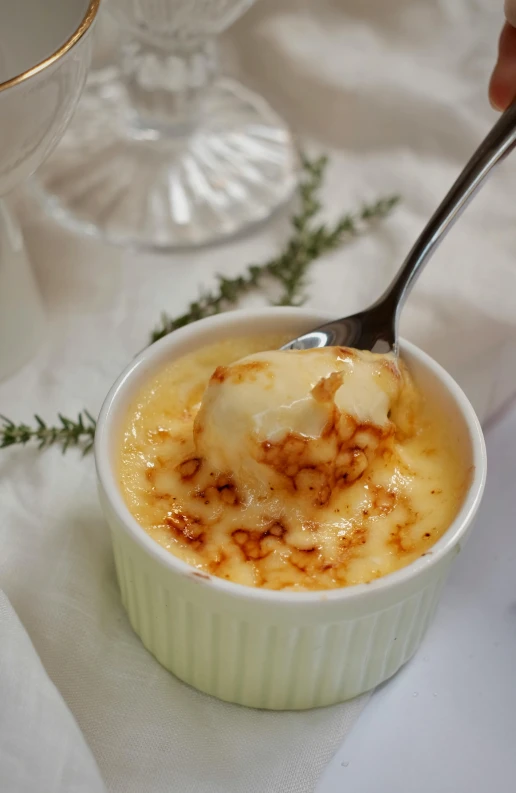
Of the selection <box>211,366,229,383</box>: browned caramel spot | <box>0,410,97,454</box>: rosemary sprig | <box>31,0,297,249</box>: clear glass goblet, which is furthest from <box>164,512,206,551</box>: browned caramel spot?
<box>31,0,297,249</box>: clear glass goblet

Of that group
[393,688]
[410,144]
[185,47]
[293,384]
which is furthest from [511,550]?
[185,47]

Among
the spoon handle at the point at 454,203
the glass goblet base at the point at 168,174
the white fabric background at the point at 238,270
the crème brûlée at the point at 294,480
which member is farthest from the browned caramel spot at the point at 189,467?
the glass goblet base at the point at 168,174

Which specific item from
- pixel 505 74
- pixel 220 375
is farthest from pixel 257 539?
pixel 505 74

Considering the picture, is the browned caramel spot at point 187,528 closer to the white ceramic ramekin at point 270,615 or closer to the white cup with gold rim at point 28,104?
the white ceramic ramekin at point 270,615

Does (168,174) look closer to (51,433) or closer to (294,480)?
(51,433)

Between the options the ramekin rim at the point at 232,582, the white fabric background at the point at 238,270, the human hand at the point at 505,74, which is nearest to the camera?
the ramekin rim at the point at 232,582

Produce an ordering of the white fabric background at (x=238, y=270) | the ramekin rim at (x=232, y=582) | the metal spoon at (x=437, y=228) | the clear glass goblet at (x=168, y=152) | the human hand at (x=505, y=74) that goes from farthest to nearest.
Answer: the clear glass goblet at (x=168, y=152) → the human hand at (x=505, y=74) → the metal spoon at (x=437, y=228) → the white fabric background at (x=238, y=270) → the ramekin rim at (x=232, y=582)
